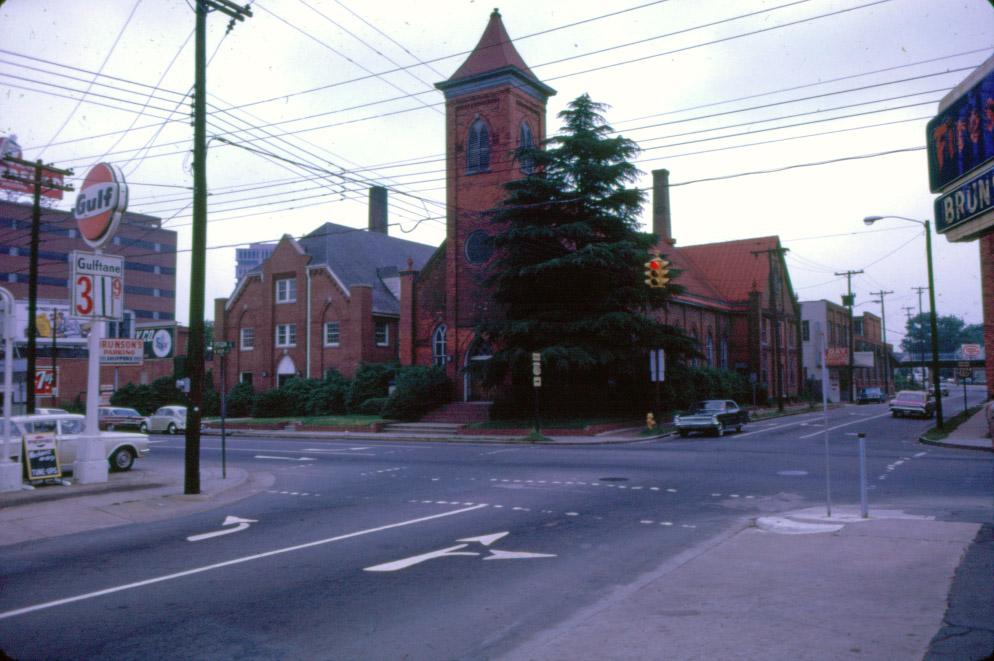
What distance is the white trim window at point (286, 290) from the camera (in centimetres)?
5078

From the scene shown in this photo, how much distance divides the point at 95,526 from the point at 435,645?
9.08m

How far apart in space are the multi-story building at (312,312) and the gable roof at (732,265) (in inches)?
1015

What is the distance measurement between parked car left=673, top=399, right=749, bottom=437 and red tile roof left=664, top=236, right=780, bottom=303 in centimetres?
2871

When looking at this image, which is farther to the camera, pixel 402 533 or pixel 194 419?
pixel 194 419

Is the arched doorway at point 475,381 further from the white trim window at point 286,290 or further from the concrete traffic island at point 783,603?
the concrete traffic island at point 783,603

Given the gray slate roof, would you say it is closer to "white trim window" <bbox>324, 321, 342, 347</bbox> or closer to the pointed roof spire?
"white trim window" <bbox>324, 321, 342, 347</bbox>

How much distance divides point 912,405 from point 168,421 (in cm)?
4154

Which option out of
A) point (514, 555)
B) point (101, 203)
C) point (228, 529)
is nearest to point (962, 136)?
point (514, 555)

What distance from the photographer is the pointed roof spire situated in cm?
4206

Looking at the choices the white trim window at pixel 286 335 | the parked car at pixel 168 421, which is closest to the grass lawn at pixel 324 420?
the parked car at pixel 168 421

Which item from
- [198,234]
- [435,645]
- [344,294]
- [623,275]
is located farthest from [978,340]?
[435,645]

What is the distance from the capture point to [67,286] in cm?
7712

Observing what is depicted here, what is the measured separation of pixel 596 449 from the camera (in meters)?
26.5

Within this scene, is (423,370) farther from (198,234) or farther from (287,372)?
(198,234)
